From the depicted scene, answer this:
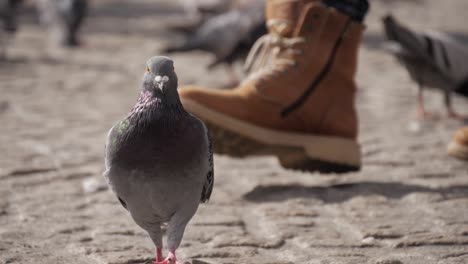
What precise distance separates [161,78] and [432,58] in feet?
11.5

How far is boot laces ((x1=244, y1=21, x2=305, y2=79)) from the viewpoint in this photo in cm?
378

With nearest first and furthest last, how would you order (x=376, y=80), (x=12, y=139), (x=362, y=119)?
(x=12, y=139) < (x=362, y=119) < (x=376, y=80)

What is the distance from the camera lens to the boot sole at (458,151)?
4.13m

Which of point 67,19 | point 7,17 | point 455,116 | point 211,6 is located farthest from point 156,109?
point 67,19

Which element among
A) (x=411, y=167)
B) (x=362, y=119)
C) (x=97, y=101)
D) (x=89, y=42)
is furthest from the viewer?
(x=89, y=42)

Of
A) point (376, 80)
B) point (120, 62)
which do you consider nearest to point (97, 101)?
point (120, 62)

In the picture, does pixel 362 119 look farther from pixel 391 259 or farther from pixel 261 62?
pixel 391 259

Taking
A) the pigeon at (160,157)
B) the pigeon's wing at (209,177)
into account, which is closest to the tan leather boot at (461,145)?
the pigeon's wing at (209,177)

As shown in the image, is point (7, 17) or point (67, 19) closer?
point (7, 17)

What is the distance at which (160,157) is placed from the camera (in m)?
2.44

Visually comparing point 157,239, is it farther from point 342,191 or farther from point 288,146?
point 342,191

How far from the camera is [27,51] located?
9.02 m

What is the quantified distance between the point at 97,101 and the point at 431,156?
2968mm

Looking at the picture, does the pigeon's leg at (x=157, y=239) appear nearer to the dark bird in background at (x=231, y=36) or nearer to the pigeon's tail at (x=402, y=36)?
the pigeon's tail at (x=402, y=36)
